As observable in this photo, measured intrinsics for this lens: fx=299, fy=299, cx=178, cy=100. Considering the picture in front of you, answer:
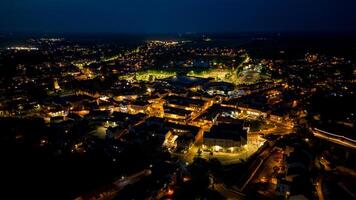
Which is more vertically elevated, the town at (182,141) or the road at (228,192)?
the town at (182,141)

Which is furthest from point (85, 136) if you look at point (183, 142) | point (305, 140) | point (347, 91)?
point (347, 91)

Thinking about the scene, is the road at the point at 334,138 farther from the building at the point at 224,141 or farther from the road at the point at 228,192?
the road at the point at 228,192

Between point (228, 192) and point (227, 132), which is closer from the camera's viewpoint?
point (228, 192)

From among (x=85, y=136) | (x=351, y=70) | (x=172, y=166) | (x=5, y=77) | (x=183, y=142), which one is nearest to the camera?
(x=172, y=166)

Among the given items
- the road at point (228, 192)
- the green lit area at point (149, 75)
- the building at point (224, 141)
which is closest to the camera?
the road at point (228, 192)

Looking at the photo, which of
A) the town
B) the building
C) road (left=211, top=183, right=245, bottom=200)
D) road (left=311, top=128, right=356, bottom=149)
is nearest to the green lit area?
the town

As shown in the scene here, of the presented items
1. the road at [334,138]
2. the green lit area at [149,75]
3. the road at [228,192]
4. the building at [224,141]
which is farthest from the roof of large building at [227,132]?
the green lit area at [149,75]

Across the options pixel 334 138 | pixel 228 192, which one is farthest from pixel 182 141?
pixel 334 138

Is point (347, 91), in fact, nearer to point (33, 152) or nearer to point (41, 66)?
point (33, 152)

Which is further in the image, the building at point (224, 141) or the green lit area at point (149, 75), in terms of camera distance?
the green lit area at point (149, 75)

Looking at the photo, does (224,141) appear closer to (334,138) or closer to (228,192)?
(228,192)

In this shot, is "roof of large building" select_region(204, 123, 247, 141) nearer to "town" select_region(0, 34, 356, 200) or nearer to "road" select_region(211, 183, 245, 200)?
"town" select_region(0, 34, 356, 200)
